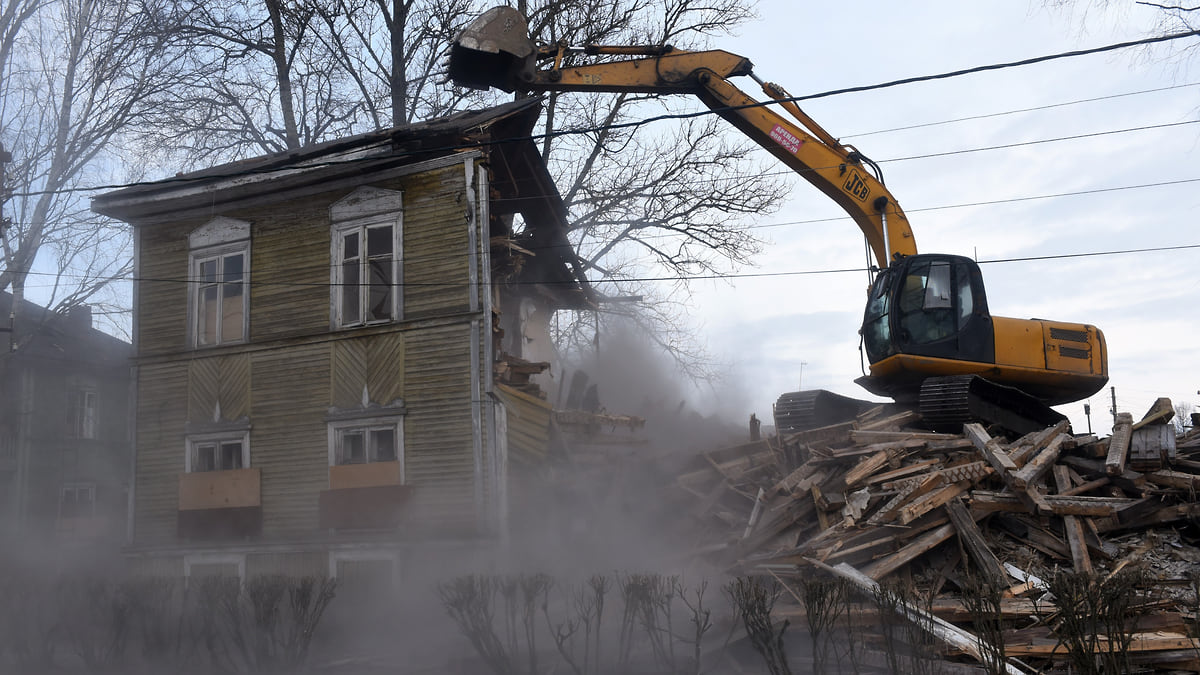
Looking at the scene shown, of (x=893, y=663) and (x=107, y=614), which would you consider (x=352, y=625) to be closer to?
(x=107, y=614)

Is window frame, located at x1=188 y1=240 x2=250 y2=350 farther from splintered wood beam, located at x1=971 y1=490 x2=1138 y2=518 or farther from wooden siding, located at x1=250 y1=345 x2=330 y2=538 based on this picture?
splintered wood beam, located at x1=971 y1=490 x2=1138 y2=518

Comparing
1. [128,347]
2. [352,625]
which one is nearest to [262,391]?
[352,625]

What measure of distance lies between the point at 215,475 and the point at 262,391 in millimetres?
1789

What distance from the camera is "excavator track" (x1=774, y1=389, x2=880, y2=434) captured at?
16.9 metres

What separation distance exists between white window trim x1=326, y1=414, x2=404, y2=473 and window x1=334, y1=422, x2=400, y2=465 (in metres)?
0.02

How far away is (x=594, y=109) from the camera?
88.2 feet

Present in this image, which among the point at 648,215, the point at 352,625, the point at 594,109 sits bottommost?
the point at 352,625

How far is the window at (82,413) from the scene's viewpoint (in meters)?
31.9

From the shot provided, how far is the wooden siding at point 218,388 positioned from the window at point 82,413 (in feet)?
59.6

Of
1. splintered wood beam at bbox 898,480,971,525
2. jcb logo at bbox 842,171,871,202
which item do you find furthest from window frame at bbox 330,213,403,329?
splintered wood beam at bbox 898,480,971,525

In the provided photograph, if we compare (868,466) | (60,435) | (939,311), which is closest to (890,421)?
(939,311)

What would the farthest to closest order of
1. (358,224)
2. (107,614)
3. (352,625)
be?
(358,224) → (352,625) → (107,614)

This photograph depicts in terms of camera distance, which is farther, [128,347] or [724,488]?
[128,347]

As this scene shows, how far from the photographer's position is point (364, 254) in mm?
16125
